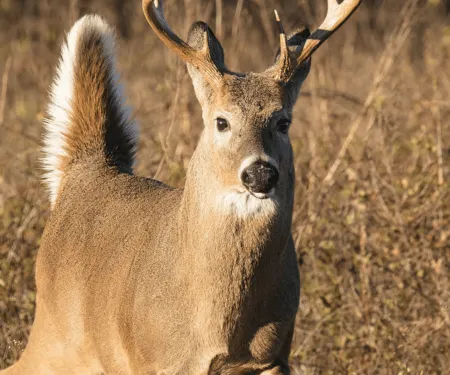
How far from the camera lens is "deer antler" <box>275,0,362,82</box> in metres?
4.72

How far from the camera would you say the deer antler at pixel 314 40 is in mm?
4723

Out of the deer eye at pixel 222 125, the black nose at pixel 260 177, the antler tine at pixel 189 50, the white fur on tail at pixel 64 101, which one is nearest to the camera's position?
the black nose at pixel 260 177

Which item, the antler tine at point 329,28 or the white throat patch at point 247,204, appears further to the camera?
the antler tine at point 329,28

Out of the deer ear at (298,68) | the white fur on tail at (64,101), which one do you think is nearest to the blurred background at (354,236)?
the white fur on tail at (64,101)

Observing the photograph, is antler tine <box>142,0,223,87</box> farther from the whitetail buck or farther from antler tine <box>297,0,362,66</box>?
antler tine <box>297,0,362,66</box>

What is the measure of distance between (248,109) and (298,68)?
0.45 metres

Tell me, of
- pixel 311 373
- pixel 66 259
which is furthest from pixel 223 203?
pixel 311 373

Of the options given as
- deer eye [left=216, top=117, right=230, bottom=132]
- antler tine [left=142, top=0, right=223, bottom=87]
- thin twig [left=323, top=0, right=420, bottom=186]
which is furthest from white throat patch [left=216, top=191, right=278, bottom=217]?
thin twig [left=323, top=0, right=420, bottom=186]

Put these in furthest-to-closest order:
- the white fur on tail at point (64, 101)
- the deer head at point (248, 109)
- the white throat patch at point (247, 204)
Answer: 1. the white fur on tail at point (64, 101)
2. the white throat patch at point (247, 204)
3. the deer head at point (248, 109)

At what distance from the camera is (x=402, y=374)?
19.5 feet

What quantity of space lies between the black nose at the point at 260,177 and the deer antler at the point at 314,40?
2.09 ft

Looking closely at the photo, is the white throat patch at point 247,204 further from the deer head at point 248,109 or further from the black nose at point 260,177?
the black nose at point 260,177

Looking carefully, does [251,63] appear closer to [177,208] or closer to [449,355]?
[449,355]

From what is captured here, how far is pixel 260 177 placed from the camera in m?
4.20
